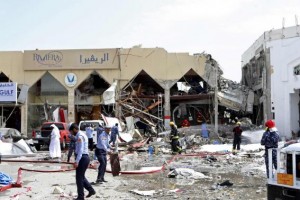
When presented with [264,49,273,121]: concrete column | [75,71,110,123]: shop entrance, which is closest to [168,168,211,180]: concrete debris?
[264,49,273,121]: concrete column

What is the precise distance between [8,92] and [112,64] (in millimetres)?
7978

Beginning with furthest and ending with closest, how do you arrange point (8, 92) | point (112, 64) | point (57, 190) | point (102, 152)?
point (112, 64), point (8, 92), point (102, 152), point (57, 190)

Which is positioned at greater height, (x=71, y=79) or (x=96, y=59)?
(x=96, y=59)

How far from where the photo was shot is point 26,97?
34438 millimetres

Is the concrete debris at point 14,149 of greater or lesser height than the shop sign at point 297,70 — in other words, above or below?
below

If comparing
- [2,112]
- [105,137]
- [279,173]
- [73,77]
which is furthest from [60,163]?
[2,112]

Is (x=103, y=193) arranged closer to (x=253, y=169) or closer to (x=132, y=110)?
(x=253, y=169)

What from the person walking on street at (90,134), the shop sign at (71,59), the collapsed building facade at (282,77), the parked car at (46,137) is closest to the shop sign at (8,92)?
the shop sign at (71,59)

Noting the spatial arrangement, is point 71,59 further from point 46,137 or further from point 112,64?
point 46,137

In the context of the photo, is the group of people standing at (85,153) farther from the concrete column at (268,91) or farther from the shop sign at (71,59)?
the shop sign at (71,59)

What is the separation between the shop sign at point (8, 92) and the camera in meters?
33.2

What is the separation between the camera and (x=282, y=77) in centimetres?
2775

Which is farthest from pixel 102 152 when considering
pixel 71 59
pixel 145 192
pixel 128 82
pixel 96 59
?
pixel 71 59

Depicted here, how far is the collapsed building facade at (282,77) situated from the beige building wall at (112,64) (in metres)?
5.90
